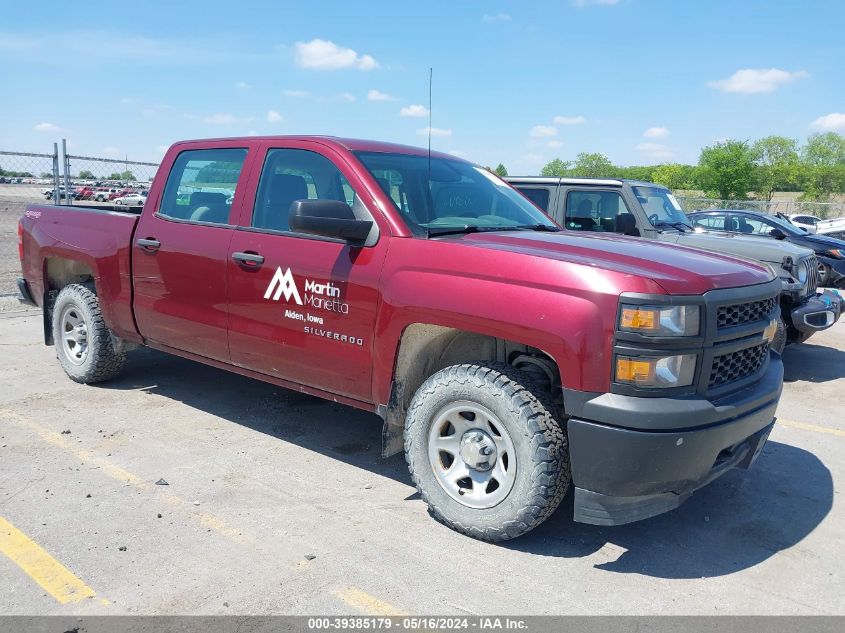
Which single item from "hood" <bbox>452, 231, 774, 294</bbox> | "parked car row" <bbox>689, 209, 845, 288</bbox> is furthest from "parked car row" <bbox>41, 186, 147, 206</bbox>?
Answer: "hood" <bbox>452, 231, 774, 294</bbox>

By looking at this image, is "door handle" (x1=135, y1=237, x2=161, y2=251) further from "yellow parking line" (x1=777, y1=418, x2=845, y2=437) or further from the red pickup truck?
"yellow parking line" (x1=777, y1=418, x2=845, y2=437)

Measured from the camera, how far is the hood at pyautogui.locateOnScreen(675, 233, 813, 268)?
286 inches

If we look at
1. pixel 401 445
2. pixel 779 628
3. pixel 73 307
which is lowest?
pixel 779 628

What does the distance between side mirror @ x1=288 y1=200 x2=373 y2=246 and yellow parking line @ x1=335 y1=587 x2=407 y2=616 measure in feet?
5.62

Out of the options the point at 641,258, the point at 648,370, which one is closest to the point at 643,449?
the point at 648,370

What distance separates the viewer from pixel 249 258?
4.16 meters

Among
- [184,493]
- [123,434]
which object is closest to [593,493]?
[184,493]

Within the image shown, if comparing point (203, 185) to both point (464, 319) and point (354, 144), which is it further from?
point (464, 319)

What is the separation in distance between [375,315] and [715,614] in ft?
6.75

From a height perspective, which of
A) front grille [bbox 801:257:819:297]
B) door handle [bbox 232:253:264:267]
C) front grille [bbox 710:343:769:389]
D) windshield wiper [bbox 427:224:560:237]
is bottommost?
front grille [bbox 710:343:769:389]

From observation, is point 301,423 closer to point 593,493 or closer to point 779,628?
point 593,493

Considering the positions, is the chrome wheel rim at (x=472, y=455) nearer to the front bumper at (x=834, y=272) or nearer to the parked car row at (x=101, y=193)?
the front bumper at (x=834, y=272)

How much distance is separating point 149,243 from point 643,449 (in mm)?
3636

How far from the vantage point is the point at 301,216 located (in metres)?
3.44
